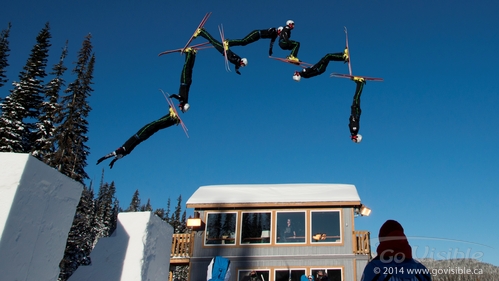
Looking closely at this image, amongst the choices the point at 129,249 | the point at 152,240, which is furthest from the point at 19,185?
the point at 152,240

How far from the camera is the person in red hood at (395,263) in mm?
3162

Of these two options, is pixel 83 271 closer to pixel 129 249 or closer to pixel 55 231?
pixel 129 249

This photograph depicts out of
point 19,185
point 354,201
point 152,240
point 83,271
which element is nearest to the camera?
point 19,185

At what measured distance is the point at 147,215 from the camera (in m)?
8.65

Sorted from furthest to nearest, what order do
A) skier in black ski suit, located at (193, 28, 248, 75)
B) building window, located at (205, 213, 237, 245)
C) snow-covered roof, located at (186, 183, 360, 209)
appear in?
building window, located at (205, 213, 237, 245) < snow-covered roof, located at (186, 183, 360, 209) < skier in black ski suit, located at (193, 28, 248, 75)

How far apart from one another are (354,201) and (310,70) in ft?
30.6

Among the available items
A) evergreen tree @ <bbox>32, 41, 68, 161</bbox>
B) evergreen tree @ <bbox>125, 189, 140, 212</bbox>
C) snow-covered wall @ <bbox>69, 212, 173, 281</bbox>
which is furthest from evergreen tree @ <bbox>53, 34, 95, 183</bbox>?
evergreen tree @ <bbox>125, 189, 140, 212</bbox>

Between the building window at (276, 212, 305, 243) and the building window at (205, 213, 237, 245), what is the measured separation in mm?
2023

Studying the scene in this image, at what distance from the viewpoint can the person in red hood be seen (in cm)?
316

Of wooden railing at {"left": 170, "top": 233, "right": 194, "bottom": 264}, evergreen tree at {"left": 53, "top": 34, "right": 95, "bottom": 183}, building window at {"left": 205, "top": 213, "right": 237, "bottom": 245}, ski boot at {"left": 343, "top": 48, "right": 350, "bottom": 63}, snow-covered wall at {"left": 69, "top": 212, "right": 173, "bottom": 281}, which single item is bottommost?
snow-covered wall at {"left": 69, "top": 212, "right": 173, "bottom": 281}

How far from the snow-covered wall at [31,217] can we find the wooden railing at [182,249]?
11818 millimetres

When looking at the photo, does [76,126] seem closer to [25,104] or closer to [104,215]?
[25,104]

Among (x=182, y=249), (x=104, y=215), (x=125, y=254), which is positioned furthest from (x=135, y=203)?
(x=125, y=254)

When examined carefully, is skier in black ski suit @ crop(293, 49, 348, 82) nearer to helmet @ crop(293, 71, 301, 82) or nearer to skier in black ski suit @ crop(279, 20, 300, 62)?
helmet @ crop(293, 71, 301, 82)
